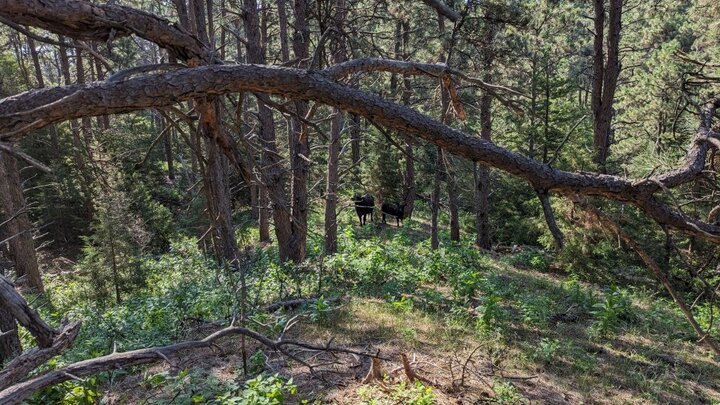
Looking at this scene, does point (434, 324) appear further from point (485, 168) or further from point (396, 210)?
point (396, 210)

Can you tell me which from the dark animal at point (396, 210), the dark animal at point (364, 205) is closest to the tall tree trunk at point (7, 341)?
the dark animal at point (364, 205)

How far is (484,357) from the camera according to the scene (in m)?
5.48

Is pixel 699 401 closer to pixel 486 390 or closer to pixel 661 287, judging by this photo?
pixel 486 390

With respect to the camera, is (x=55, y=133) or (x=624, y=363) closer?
(x=624, y=363)

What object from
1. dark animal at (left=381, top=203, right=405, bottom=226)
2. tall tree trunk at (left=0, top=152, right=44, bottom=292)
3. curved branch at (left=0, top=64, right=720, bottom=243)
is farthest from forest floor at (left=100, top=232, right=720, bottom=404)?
dark animal at (left=381, top=203, right=405, bottom=226)

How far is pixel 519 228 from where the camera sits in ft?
51.7

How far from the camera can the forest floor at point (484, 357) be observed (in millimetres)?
4359

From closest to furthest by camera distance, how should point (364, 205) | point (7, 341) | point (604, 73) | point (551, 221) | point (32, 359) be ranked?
point (551, 221) < point (32, 359) < point (7, 341) < point (604, 73) < point (364, 205)

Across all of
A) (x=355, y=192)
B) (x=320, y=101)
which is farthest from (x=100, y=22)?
(x=355, y=192)

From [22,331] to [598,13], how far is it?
49.1ft

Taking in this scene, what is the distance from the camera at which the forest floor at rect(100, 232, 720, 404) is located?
4359 mm

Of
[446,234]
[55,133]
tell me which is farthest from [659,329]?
[55,133]

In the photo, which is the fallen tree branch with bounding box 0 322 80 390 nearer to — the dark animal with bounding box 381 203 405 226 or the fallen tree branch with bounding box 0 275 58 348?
the fallen tree branch with bounding box 0 275 58 348

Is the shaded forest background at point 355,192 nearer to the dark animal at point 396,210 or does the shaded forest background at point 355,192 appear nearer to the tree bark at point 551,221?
the tree bark at point 551,221
